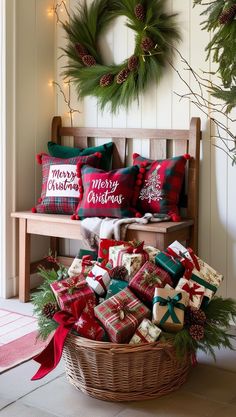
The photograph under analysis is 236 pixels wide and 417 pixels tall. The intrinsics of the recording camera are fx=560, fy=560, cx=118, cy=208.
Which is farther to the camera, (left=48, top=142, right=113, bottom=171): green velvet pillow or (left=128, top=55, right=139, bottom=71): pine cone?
(left=48, top=142, right=113, bottom=171): green velvet pillow

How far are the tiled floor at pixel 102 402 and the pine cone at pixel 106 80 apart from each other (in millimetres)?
1695

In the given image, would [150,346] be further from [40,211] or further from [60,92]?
[60,92]

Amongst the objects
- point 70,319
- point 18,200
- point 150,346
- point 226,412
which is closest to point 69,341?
point 70,319

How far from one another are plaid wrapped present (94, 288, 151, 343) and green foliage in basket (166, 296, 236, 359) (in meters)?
0.14

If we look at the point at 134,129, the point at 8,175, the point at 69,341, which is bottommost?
the point at 69,341

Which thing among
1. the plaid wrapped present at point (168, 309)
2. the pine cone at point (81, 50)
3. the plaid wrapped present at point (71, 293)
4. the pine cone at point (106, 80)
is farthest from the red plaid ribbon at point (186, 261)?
the pine cone at point (81, 50)

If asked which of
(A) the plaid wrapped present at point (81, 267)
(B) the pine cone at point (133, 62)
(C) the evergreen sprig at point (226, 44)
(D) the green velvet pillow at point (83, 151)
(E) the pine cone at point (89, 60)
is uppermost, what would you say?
(E) the pine cone at point (89, 60)

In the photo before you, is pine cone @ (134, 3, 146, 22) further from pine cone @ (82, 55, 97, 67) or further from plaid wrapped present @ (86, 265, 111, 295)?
plaid wrapped present @ (86, 265, 111, 295)

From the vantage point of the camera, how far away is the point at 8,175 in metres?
3.37

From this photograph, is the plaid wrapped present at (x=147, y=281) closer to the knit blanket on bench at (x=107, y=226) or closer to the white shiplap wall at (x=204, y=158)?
the knit blanket on bench at (x=107, y=226)

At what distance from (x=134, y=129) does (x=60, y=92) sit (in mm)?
651

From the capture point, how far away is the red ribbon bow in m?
2.06

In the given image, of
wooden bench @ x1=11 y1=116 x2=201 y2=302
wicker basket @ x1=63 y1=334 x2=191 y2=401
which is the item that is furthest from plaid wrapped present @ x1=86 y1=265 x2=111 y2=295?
wooden bench @ x1=11 y1=116 x2=201 y2=302

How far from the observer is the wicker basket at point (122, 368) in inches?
79.0
